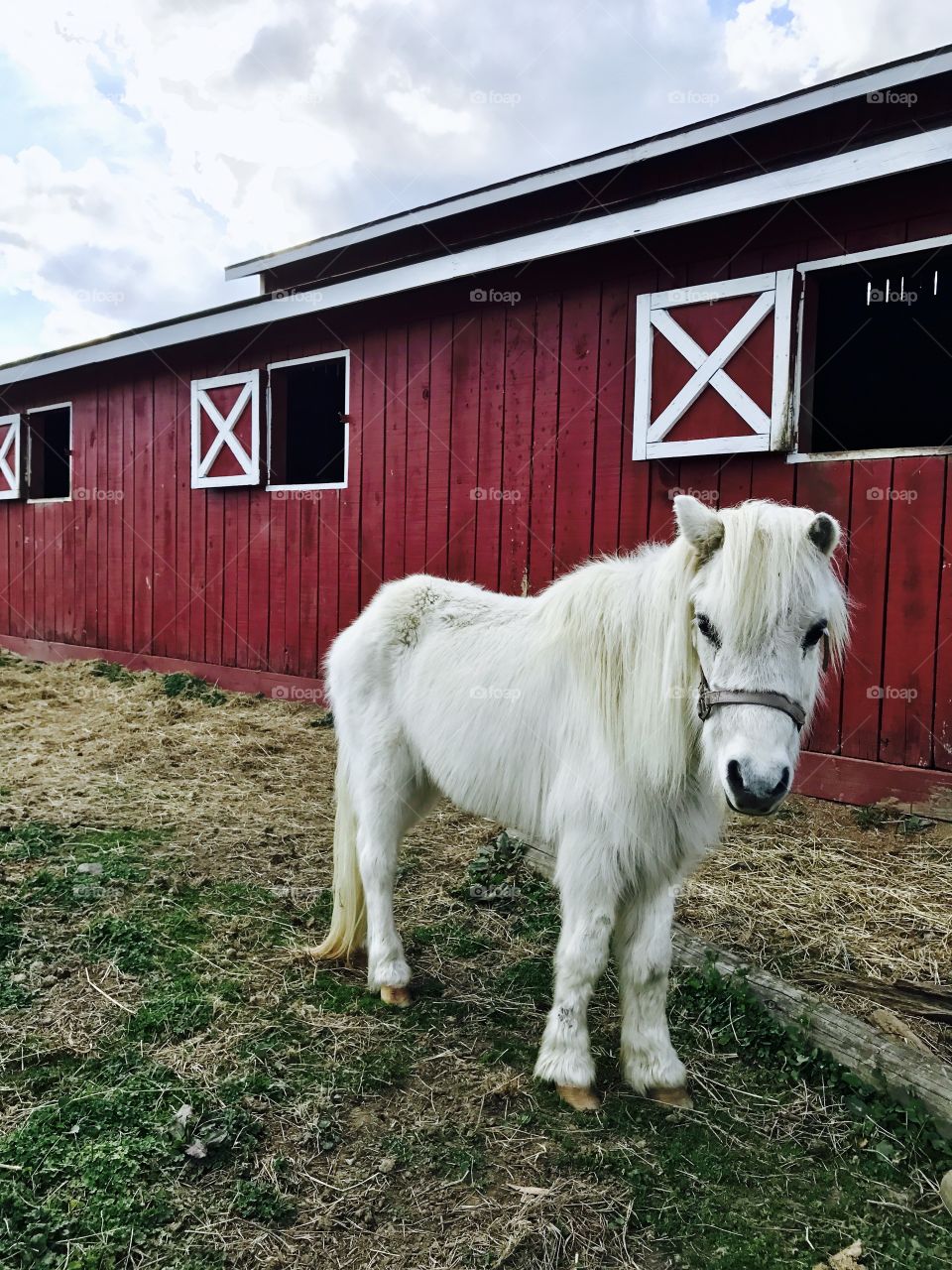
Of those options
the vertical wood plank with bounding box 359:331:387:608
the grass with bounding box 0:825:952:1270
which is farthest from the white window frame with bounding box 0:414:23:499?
the grass with bounding box 0:825:952:1270

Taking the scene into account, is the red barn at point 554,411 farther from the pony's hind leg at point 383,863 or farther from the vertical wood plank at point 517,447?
the pony's hind leg at point 383,863

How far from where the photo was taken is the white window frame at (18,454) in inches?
375

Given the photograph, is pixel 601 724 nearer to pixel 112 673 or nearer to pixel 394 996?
pixel 394 996

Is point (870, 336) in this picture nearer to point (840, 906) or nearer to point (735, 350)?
point (735, 350)

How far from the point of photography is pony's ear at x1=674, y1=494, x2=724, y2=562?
1.69 metres

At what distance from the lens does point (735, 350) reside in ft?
13.8

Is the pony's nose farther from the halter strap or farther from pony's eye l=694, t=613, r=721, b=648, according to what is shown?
pony's eye l=694, t=613, r=721, b=648

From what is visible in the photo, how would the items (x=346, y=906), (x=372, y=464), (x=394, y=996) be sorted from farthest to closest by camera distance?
(x=372, y=464) < (x=346, y=906) < (x=394, y=996)

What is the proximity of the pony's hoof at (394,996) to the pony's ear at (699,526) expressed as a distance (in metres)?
1.65

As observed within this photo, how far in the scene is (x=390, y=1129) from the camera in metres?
1.83

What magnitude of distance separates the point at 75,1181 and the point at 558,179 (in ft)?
23.8

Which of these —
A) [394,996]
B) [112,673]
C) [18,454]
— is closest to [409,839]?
[394,996]

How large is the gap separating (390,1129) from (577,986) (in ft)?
1.85

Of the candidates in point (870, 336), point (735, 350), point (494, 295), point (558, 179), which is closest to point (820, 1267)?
point (735, 350)
